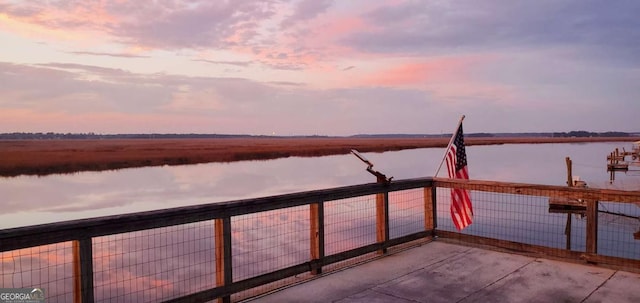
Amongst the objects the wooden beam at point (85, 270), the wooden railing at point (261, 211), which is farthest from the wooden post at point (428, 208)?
the wooden beam at point (85, 270)

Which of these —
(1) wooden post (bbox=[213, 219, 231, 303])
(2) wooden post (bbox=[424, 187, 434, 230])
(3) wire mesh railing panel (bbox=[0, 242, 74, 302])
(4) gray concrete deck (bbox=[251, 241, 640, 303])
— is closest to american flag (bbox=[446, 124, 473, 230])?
(2) wooden post (bbox=[424, 187, 434, 230])

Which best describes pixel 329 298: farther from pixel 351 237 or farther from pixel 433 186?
pixel 351 237

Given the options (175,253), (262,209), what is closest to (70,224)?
(262,209)

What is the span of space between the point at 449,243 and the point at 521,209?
41.6 ft

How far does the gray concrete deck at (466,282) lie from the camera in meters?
4.90

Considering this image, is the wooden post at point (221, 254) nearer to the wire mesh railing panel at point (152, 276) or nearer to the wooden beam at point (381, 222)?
the wire mesh railing panel at point (152, 276)

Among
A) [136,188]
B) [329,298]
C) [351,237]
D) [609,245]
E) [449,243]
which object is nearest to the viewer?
[329,298]

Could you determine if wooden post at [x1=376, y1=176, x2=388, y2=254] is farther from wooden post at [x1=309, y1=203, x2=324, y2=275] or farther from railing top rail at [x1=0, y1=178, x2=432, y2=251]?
wooden post at [x1=309, y1=203, x2=324, y2=275]

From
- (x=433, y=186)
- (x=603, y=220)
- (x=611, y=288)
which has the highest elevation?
(x=433, y=186)

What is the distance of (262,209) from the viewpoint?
5.11m

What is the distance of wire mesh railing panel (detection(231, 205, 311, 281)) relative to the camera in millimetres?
8773

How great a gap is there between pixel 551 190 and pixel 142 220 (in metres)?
5.17

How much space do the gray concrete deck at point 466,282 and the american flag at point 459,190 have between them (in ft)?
3.19

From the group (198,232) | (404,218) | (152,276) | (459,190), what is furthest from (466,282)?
(404,218)
